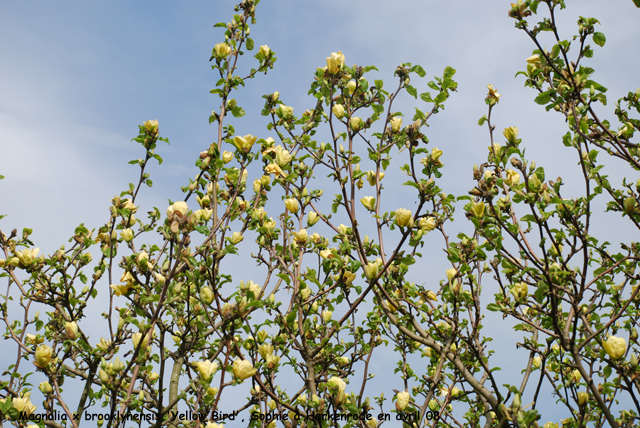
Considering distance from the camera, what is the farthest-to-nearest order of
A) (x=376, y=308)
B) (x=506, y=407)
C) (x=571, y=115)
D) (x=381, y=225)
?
(x=376, y=308) < (x=381, y=225) < (x=571, y=115) < (x=506, y=407)

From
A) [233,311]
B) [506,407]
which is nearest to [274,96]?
[233,311]

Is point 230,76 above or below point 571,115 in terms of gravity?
above

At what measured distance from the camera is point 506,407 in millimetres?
2516

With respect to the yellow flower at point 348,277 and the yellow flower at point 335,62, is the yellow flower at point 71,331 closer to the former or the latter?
the yellow flower at point 348,277

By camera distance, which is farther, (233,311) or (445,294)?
(445,294)

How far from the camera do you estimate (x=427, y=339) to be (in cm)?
295

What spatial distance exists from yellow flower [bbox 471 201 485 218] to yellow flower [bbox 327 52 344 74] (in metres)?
1.23

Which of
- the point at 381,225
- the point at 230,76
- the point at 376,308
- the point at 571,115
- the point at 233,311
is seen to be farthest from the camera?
the point at 376,308

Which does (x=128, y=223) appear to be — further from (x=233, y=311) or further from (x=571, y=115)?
(x=571, y=115)

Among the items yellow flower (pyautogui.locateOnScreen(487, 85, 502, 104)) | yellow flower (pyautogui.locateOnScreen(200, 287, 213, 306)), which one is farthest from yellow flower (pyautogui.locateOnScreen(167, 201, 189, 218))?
yellow flower (pyautogui.locateOnScreen(487, 85, 502, 104))

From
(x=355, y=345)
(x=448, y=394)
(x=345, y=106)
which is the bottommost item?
(x=448, y=394)

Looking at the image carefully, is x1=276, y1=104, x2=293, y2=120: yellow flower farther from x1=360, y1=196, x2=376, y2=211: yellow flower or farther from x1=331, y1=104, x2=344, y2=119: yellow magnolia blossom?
x1=360, y1=196, x2=376, y2=211: yellow flower

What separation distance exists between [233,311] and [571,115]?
2428 millimetres

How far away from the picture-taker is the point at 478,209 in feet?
8.97
